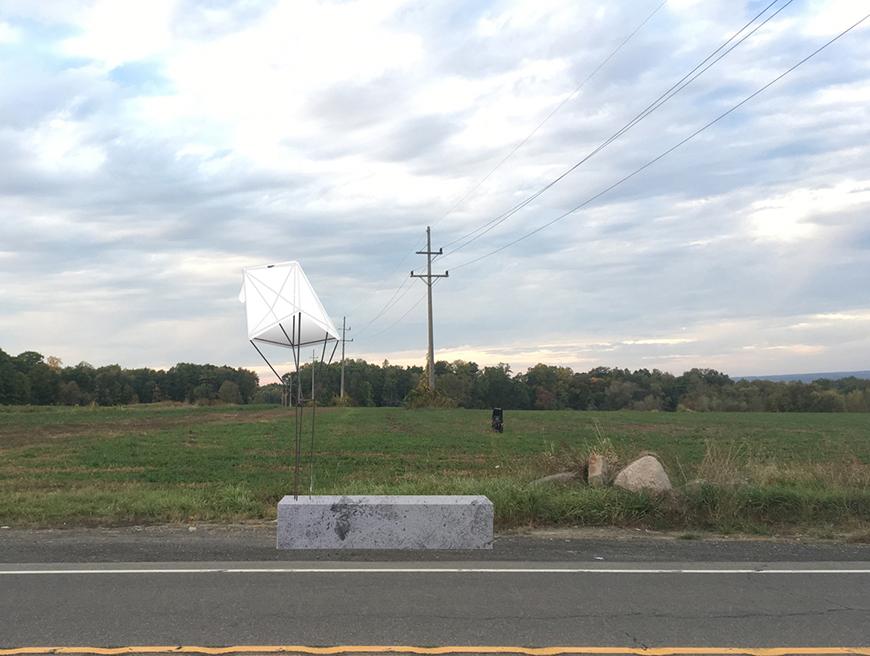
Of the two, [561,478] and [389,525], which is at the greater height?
[561,478]

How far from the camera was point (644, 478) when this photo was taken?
38.3 ft

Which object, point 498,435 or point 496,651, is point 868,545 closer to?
point 496,651

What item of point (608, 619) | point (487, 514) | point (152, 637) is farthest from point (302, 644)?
point (487, 514)

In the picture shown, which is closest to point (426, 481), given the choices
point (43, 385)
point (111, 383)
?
point (43, 385)

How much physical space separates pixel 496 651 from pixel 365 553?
3.77 metres

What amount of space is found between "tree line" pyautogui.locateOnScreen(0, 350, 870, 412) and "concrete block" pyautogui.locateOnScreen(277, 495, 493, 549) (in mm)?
76620

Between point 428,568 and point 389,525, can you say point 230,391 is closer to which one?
point 389,525

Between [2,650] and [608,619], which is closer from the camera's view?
[2,650]

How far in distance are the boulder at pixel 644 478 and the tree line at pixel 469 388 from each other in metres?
74.2

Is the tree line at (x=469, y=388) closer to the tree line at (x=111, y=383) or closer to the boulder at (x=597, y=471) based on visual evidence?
the tree line at (x=111, y=383)

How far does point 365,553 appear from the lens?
8695 millimetres

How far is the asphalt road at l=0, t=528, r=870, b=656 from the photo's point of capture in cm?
550

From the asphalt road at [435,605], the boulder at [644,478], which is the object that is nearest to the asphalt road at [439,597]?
the asphalt road at [435,605]

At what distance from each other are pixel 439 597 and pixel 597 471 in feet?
21.1
